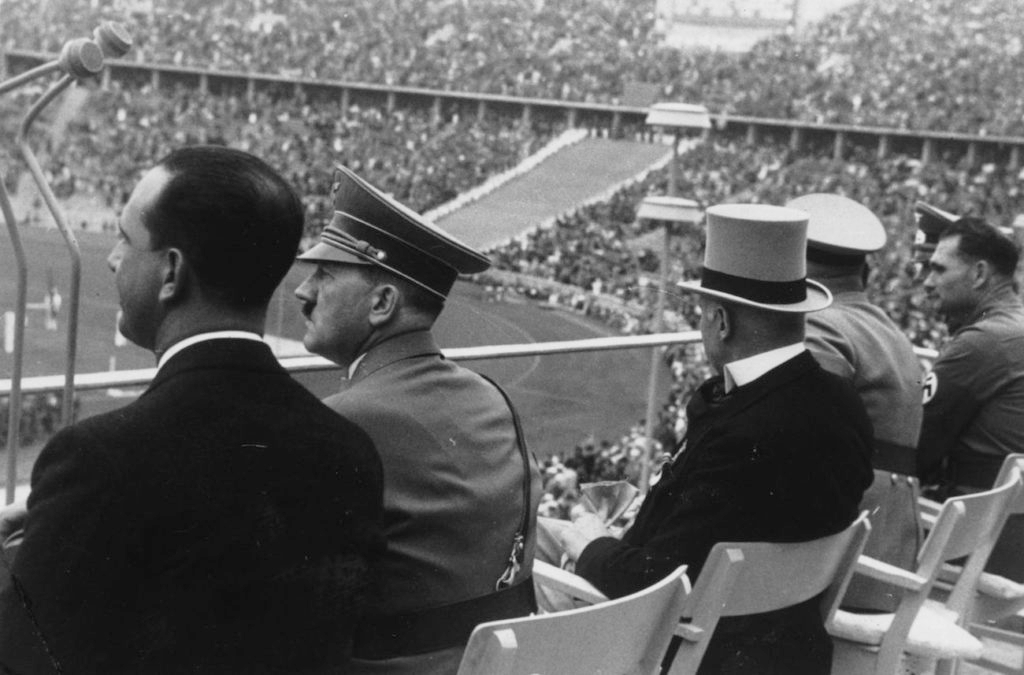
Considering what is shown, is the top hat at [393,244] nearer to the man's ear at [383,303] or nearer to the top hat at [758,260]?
the man's ear at [383,303]

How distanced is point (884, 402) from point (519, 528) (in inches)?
39.1

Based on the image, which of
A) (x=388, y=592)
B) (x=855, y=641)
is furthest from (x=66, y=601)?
(x=855, y=641)

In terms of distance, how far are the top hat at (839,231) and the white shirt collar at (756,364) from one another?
2.19ft

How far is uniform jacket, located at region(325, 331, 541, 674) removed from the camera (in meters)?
1.49

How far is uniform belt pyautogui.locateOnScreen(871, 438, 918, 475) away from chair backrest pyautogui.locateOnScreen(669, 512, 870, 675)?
574 mm

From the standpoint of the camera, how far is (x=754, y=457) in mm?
1776

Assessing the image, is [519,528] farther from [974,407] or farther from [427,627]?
[974,407]

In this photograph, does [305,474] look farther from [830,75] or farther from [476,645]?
[830,75]

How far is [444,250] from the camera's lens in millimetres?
1665

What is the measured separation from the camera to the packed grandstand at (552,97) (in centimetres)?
2939

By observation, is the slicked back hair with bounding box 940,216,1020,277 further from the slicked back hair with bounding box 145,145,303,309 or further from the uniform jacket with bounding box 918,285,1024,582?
the slicked back hair with bounding box 145,145,303,309

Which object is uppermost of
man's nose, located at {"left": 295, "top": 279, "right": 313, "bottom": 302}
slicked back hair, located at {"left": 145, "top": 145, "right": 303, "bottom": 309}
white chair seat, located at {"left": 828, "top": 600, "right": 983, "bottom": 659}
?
Answer: slicked back hair, located at {"left": 145, "top": 145, "right": 303, "bottom": 309}

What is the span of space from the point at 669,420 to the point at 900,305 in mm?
11202

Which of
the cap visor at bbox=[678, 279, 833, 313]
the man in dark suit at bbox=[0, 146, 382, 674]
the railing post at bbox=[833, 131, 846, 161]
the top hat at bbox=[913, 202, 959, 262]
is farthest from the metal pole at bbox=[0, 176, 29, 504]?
the railing post at bbox=[833, 131, 846, 161]
